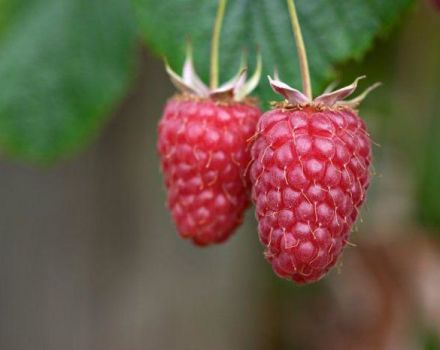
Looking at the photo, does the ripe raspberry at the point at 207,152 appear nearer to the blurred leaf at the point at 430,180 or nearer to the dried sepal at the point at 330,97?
the dried sepal at the point at 330,97

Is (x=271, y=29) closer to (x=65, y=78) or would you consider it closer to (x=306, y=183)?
(x=306, y=183)

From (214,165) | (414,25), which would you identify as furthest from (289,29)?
(414,25)

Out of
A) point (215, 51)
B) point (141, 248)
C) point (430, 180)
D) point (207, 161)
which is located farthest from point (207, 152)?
point (141, 248)

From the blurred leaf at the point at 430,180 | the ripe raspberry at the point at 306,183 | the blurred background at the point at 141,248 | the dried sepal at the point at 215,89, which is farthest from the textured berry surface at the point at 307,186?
the blurred background at the point at 141,248

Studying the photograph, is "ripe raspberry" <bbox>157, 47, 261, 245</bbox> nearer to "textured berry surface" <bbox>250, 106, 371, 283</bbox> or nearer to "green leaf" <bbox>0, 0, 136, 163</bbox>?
"textured berry surface" <bbox>250, 106, 371, 283</bbox>

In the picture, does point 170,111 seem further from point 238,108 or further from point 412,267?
point 412,267

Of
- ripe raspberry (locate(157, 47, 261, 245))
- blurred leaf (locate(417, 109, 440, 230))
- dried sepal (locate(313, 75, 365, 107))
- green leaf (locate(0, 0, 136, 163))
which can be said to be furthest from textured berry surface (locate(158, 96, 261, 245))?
blurred leaf (locate(417, 109, 440, 230))

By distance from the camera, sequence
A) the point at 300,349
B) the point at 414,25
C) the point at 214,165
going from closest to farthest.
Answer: the point at 214,165, the point at 414,25, the point at 300,349
